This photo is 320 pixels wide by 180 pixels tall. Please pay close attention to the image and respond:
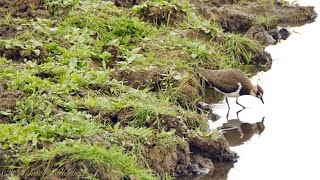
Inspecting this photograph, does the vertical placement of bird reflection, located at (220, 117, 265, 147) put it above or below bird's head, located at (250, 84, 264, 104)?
below

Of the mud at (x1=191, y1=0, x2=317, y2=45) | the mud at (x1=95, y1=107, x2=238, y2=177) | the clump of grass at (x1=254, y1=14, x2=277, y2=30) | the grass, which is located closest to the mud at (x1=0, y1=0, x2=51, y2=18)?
the grass

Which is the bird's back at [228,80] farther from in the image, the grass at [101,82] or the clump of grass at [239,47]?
the clump of grass at [239,47]

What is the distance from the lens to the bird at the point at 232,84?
10031 millimetres

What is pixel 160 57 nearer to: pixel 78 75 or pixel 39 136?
pixel 78 75

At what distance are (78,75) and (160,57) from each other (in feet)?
5.08

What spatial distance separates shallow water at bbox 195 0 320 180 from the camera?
853 cm

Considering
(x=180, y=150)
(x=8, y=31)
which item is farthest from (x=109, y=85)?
(x=8, y=31)

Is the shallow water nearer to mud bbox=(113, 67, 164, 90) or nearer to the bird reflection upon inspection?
the bird reflection

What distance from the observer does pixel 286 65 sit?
39.8ft

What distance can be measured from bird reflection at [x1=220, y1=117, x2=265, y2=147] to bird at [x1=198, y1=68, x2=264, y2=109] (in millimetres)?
360

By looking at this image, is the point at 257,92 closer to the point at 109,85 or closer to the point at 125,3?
the point at 109,85

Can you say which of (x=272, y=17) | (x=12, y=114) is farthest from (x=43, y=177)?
(x=272, y=17)

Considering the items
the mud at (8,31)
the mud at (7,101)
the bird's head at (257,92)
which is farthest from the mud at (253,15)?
the mud at (7,101)

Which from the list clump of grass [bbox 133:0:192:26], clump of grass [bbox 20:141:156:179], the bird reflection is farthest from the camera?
clump of grass [bbox 133:0:192:26]
